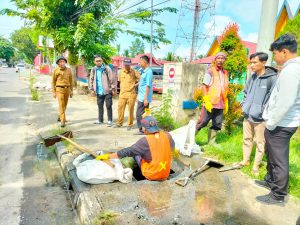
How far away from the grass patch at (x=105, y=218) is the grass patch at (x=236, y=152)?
2.38 meters

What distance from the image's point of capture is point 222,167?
4.52 meters

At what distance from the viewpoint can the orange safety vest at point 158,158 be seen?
343 centimetres

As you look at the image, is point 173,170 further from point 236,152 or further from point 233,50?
point 233,50

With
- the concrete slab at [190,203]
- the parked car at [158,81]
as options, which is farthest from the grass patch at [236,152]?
the parked car at [158,81]

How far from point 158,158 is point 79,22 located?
10916 mm

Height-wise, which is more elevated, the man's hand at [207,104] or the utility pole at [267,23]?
the utility pole at [267,23]

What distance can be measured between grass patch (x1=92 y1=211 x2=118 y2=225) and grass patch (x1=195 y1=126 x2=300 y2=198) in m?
2.38

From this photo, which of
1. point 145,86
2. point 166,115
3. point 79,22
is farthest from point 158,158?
point 79,22

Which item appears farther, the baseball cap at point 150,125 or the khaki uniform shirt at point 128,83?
the khaki uniform shirt at point 128,83

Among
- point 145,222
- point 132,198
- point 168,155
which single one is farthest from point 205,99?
point 145,222

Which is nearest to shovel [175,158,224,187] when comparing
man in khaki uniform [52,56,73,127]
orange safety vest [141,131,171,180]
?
orange safety vest [141,131,171,180]

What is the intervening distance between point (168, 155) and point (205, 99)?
1.87m

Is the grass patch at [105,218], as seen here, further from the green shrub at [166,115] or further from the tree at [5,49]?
the tree at [5,49]

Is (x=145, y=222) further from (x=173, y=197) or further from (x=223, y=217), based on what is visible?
(x=223, y=217)
